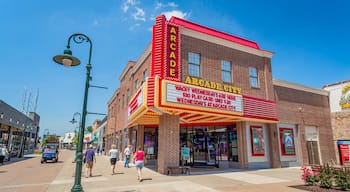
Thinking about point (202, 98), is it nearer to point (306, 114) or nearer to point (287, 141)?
point (287, 141)

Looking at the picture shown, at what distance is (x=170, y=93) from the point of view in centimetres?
1173

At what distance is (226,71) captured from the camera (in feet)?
54.7

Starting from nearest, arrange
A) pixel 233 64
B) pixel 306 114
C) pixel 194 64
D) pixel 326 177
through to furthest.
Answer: pixel 326 177, pixel 194 64, pixel 233 64, pixel 306 114

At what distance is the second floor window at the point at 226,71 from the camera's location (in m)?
16.5

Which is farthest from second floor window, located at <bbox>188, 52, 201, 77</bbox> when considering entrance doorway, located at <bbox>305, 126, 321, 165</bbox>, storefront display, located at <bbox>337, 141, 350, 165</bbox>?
storefront display, located at <bbox>337, 141, 350, 165</bbox>

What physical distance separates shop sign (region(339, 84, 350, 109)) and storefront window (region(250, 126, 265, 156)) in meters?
10.2

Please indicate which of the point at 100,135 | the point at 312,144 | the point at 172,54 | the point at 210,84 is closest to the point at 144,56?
the point at 172,54

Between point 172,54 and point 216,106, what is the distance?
437 centimetres

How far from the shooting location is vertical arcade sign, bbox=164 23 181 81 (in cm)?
1345

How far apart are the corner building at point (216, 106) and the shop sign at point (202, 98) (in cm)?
6

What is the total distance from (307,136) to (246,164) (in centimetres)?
808

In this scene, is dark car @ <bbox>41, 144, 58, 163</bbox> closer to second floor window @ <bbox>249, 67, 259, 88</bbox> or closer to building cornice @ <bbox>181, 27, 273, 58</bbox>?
building cornice @ <bbox>181, 27, 273, 58</bbox>

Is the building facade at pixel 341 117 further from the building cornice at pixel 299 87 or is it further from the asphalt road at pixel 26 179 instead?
the asphalt road at pixel 26 179

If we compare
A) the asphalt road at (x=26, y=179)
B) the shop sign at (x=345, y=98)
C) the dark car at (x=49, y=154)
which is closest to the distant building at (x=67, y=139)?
the dark car at (x=49, y=154)
